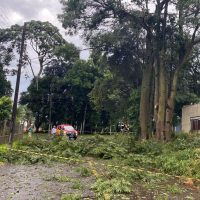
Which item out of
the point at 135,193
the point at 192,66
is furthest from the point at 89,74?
the point at 135,193

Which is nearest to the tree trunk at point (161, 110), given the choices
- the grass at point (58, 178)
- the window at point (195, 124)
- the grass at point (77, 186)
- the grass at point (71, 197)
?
the window at point (195, 124)

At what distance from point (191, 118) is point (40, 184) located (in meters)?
29.8

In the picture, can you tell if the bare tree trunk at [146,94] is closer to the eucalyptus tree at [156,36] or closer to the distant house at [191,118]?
the eucalyptus tree at [156,36]

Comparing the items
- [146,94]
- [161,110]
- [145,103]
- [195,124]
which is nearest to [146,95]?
[146,94]

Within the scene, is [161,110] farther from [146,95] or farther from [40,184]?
[40,184]

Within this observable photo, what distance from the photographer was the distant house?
38656 millimetres

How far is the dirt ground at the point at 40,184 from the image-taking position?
10148 millimetres

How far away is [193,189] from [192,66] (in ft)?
92.2

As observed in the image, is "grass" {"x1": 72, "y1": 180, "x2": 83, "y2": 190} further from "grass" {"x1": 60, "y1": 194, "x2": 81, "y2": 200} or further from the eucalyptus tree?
the eucalyptus tree

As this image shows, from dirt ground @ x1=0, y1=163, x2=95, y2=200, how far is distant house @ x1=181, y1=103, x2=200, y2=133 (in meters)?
24.9

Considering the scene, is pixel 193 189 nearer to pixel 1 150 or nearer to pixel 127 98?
pixel 1 150

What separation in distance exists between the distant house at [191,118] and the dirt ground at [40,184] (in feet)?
81.6

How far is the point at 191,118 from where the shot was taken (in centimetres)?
3991

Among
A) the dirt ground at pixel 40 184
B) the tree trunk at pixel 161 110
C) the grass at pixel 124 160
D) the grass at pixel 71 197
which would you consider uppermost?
the tree trunk at pixel 161 110
